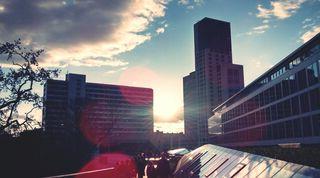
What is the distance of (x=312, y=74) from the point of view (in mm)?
52906

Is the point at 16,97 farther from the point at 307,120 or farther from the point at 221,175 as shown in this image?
the point at 307,120

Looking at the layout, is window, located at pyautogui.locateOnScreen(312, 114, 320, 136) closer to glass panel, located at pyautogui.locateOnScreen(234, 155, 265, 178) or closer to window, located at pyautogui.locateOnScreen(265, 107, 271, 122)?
window, located at pyautogui.locateOnScreen(265, 107, 271, 122)

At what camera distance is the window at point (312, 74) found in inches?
2026

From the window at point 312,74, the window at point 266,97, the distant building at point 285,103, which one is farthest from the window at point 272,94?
the window at point 312,74

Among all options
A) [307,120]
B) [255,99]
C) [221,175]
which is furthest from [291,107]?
[221,175]

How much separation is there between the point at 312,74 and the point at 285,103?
43.2 ft

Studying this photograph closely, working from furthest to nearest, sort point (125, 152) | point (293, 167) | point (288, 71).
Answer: point (125, 152) → point (288, 71) → point (293, 167)

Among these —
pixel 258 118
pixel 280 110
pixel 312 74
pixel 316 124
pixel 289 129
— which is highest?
pixel 312 74

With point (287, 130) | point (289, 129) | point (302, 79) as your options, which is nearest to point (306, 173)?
point (302, 79)

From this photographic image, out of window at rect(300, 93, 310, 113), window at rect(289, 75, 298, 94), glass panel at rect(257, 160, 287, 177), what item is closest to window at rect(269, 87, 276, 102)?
window at rect(289, 75, 298, 94)

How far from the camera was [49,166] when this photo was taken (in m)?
36.3

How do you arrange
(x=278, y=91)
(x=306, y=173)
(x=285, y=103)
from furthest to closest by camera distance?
(x=278, y=91) < (x=285, y=103) < (x=306, y=173)

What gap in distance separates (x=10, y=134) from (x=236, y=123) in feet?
251

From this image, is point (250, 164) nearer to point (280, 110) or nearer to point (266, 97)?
point (280, 110)
